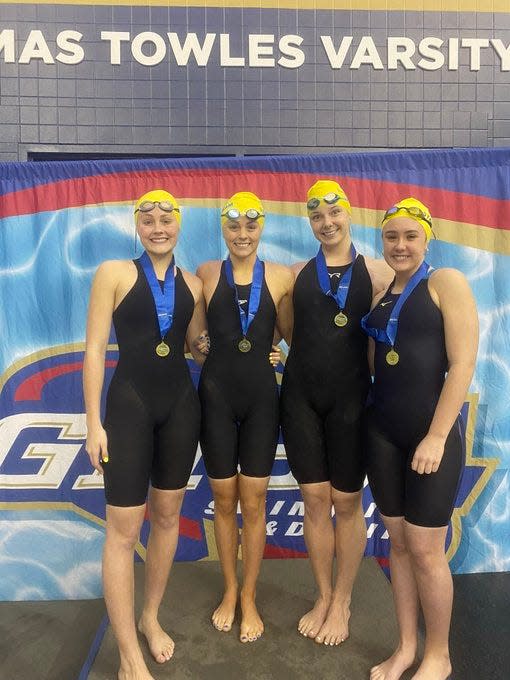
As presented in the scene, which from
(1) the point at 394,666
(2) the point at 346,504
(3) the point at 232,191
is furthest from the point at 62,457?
(1) the point at 394,666

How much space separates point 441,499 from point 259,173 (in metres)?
2.39

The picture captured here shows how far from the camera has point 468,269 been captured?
3496 mm

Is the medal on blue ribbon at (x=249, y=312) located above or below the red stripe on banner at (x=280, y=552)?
above

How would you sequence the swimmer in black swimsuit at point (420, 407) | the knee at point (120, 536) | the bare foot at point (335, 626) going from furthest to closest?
the bare foot at point (335, 626), the knee at point (120, 536), the swimmer in black swimsuit at point (420, 407)

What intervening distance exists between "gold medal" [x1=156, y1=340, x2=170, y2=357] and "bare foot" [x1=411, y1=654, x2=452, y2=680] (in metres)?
1.86

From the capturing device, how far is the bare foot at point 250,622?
2.56 m

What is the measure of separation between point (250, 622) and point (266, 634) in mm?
106

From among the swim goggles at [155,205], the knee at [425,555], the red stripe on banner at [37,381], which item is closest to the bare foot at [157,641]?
the knee at [425,555]

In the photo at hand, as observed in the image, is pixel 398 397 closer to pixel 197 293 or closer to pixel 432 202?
pixel 197 293

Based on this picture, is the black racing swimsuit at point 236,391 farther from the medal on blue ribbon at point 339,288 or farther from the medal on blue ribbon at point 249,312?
the medal on blue ribbon at point 339,288

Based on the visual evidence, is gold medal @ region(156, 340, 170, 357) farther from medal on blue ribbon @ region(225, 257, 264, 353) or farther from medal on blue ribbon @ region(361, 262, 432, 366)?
medal on blue ribbon @ region(361, 262, 432, 366)

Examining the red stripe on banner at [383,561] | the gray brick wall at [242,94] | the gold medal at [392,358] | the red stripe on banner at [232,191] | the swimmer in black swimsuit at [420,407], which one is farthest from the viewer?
the gray brick wall at [242,94]

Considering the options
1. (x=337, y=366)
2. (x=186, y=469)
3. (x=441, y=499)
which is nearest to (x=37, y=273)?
(x=186, y=469)

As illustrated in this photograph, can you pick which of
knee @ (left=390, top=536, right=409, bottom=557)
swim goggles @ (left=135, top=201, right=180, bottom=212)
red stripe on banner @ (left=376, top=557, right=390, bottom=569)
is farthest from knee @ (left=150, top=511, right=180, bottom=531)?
red stripe on banner @ (left=376, top=557, right=390, bottom=569)
